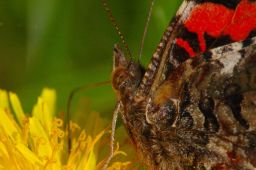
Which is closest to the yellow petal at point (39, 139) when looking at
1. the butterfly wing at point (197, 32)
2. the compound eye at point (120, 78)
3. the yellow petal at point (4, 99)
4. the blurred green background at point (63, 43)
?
the yellow petal at point (4, 99)

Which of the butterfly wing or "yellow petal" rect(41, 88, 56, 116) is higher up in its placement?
"yellow petal" rect(41, 88, 56, 116)

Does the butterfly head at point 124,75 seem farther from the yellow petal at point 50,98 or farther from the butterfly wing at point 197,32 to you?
the yellow petal at point 50,98

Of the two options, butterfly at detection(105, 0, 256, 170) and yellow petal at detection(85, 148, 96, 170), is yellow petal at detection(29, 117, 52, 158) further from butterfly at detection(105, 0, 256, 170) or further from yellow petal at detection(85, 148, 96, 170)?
butterfly at detection(105, 0, 256, 170)

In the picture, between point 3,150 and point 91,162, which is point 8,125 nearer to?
point 3,150

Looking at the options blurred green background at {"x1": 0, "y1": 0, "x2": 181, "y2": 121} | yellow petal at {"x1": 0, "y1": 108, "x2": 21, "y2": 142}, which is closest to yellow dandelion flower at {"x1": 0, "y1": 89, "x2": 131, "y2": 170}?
yellow petal at {"x1": 0, "y1": 108, "x2": 21, "y2": 142}

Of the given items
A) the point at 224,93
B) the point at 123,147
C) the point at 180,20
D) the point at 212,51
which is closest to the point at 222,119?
the point at 224,93

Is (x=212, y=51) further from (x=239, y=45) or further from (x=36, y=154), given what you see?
(x=36, y=154)
